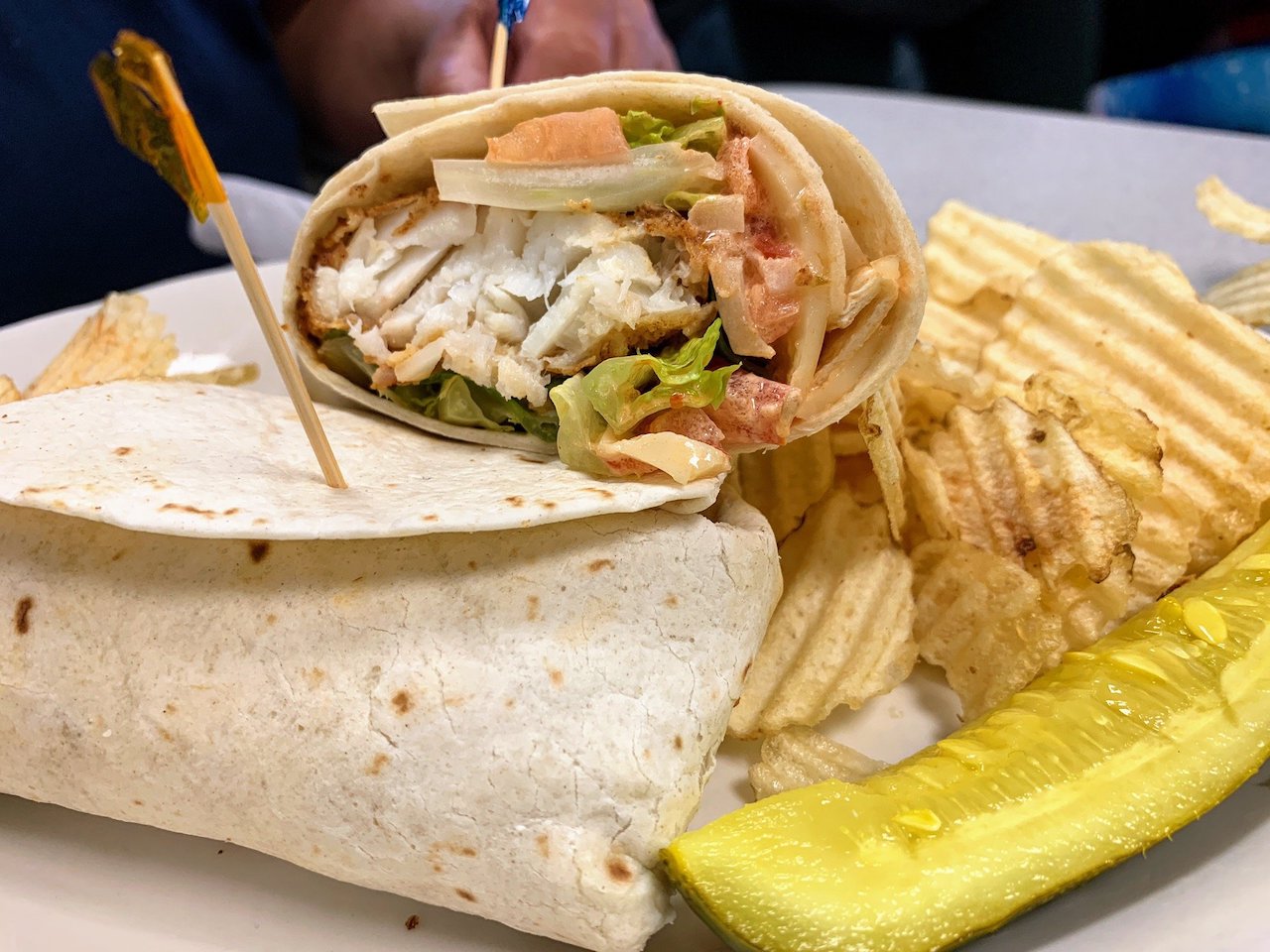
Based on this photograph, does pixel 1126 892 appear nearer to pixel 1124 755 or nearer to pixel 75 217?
pixel 1124 755

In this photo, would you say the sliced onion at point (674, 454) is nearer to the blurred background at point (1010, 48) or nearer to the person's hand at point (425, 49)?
the person's hand at point (425, 49)

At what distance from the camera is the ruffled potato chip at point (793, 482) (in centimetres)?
150

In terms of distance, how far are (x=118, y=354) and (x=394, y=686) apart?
3.78 feet

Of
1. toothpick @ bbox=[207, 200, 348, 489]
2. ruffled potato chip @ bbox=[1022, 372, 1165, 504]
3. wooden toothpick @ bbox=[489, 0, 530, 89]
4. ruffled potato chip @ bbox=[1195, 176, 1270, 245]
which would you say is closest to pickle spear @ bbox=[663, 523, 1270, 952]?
ruffled potato chip @ bbox=[1022, 372, 1165, 504]

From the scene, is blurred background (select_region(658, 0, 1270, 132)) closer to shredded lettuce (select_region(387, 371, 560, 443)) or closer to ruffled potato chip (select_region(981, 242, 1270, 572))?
ruffled potato chip (select_region(981, 242, 1270, 572))

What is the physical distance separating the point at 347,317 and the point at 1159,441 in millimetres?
1351

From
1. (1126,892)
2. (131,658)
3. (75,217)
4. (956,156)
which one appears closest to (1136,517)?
(1126,892)

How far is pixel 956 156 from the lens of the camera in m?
2.99

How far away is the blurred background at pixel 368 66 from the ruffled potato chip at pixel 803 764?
1963 mm

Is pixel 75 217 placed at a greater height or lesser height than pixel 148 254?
greater

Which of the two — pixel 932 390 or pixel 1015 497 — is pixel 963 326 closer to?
pixel 932 390

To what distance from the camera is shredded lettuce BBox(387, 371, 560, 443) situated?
1385mm

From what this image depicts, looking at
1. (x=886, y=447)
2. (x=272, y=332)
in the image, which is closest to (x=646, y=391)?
(x=886, y=447)

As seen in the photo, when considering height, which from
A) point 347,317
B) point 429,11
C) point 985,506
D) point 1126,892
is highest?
point 429,11
